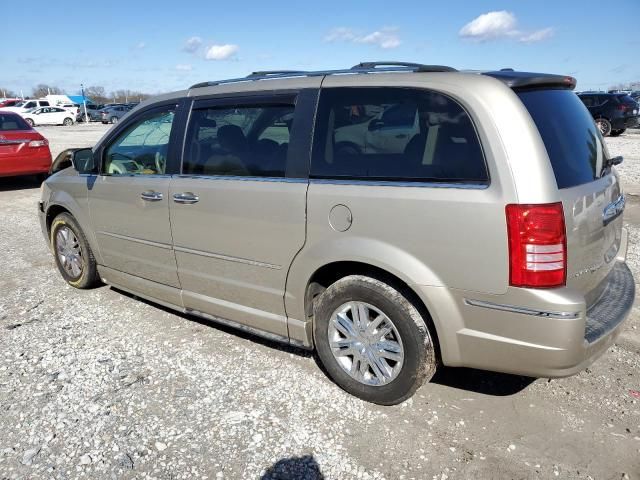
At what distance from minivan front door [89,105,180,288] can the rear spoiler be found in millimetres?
2316

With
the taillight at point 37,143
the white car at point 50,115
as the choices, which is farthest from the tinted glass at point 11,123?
the white car at point 50,115

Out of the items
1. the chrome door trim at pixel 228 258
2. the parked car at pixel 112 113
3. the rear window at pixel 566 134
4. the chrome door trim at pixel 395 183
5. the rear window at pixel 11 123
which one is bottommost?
the chrome door trim at pixel 228 258

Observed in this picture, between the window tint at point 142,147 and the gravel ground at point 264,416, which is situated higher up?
the window tint at point 142,147

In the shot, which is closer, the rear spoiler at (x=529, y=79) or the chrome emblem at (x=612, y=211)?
the rear spoiler at (x=529, y=79)

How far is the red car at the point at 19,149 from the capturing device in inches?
389

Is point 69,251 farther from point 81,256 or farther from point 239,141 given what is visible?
point 239,141

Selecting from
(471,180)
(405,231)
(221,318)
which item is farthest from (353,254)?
(221,318)

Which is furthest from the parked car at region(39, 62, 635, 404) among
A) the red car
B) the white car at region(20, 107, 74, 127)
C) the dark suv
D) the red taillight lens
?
the white car at region(20, 107, 74, 127)

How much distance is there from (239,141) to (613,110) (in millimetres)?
18794

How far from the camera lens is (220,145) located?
345 centimetres

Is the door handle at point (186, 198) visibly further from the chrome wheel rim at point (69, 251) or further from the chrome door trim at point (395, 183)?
the chrome wheel rim at point (69, 251)

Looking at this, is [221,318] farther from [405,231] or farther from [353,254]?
[405,231]

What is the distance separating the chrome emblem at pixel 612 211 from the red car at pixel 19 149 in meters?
10.6

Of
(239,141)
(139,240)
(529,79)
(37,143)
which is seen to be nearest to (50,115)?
(37,143)
